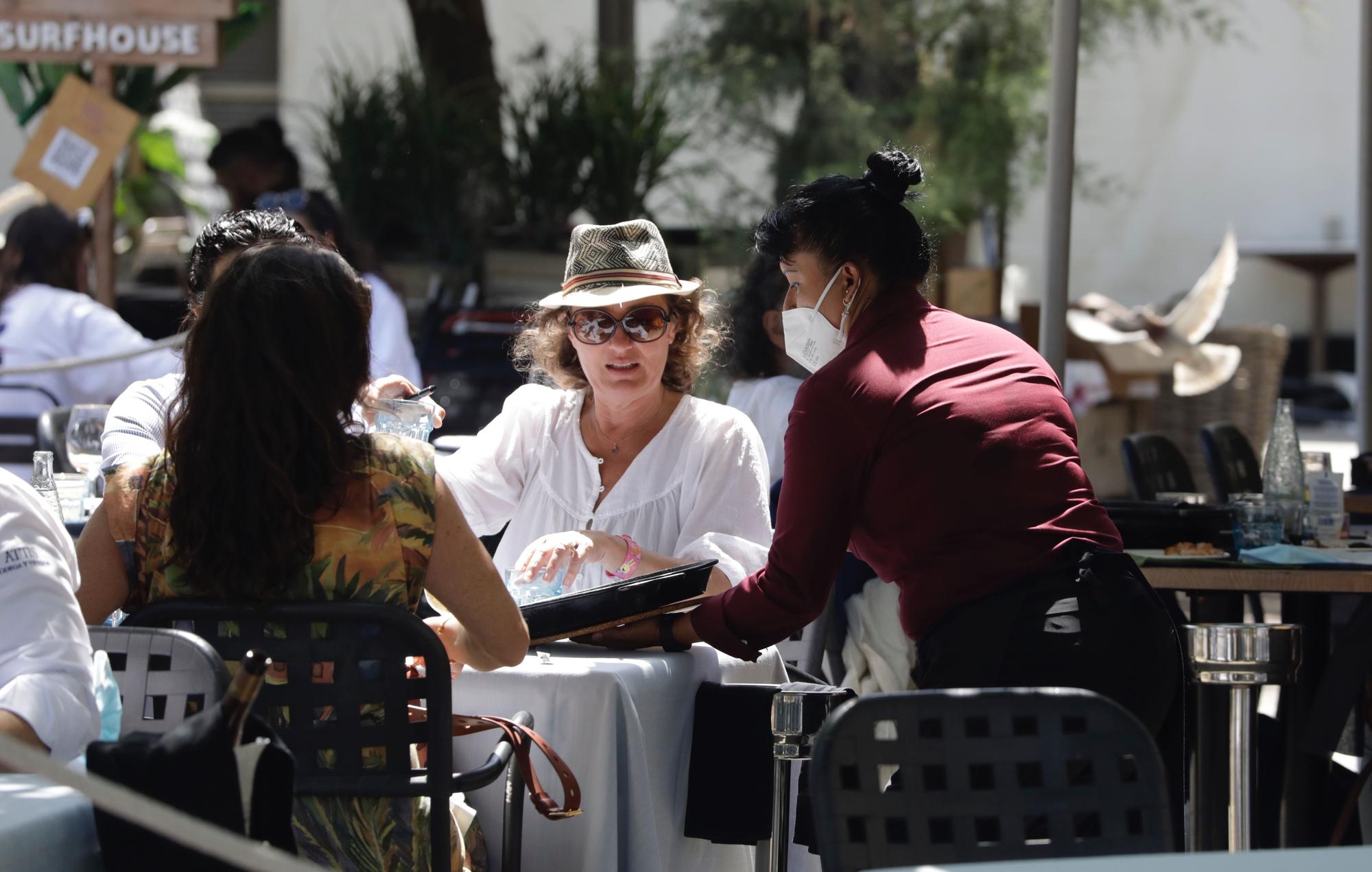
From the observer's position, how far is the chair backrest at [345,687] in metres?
2.15

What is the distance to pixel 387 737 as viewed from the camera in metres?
2.23

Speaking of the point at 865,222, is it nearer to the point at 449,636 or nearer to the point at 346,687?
the point at 449,636

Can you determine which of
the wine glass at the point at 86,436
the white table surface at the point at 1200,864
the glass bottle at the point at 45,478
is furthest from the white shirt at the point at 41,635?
the wine glass at the point at 86,436

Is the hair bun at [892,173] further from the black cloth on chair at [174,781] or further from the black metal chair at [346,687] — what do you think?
the black cloth on chair at [174,781]

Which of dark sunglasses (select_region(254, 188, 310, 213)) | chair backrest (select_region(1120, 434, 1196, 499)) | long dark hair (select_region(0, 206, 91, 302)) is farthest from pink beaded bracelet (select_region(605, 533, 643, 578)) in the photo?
long dark hair (select_region(0, 206, 91, 302))

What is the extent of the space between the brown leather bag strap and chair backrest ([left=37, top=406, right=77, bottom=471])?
2.71 m

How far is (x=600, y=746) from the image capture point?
2.62 metres

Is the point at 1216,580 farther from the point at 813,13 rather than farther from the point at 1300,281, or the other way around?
the point at 1300,281

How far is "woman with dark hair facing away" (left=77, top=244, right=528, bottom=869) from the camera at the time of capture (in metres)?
2.19

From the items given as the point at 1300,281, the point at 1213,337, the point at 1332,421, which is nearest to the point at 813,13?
the point at 1213,337

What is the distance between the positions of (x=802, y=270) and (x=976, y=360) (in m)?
0.35

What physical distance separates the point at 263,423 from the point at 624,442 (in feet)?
4.13

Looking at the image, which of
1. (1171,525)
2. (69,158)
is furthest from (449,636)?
(69,158)

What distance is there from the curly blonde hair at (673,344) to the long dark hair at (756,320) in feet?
3.30
